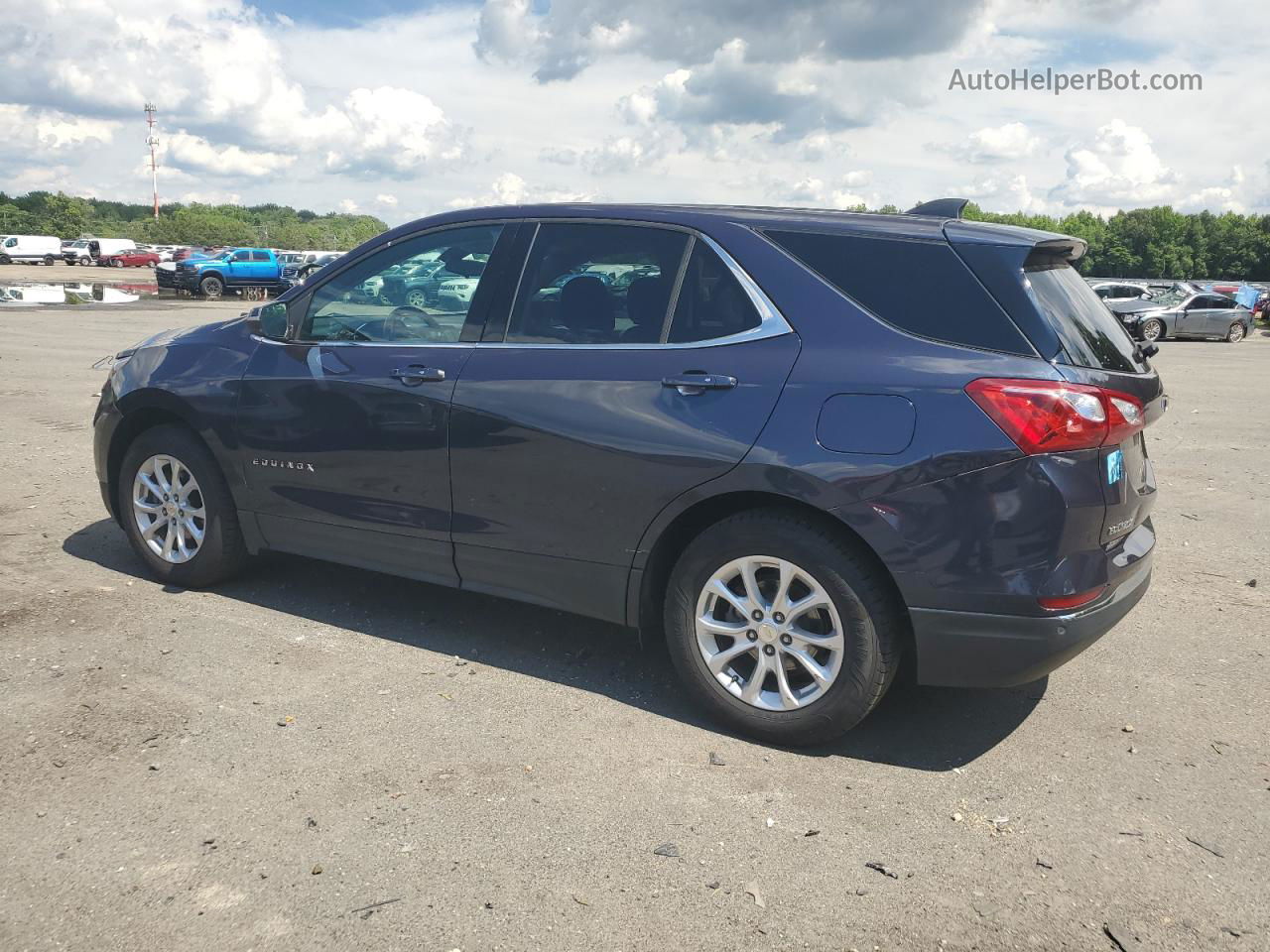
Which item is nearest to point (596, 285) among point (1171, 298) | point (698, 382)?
point (698, 382)

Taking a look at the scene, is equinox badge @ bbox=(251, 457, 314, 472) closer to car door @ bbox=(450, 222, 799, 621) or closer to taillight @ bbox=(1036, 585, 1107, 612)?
car door @ bbox=(450, 222, 799, 621)

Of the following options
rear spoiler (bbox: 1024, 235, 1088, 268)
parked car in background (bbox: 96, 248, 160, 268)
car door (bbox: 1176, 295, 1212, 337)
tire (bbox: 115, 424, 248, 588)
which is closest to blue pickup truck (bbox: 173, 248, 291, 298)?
car door (bbox: 1176, 295, 1212, 337)

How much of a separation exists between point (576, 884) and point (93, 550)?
413 centimetres

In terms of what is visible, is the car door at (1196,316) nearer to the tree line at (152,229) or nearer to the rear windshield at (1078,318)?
the rear windshield at (1078,318)

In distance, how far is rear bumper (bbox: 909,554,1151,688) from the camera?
11.1 feet

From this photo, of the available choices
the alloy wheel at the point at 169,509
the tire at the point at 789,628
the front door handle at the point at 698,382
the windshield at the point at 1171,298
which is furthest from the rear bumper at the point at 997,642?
A: the windshield at the point at 1171,298

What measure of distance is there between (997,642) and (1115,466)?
27.4 inches

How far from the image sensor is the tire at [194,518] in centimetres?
505

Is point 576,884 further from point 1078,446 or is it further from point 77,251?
point 77,251

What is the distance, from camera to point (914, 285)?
3.60m

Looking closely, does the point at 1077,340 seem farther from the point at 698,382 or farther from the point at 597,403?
the point at 597,403

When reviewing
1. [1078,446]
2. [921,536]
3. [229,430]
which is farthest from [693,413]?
[229,430]

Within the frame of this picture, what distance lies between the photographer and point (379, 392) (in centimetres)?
448

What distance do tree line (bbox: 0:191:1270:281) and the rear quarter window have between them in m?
104
